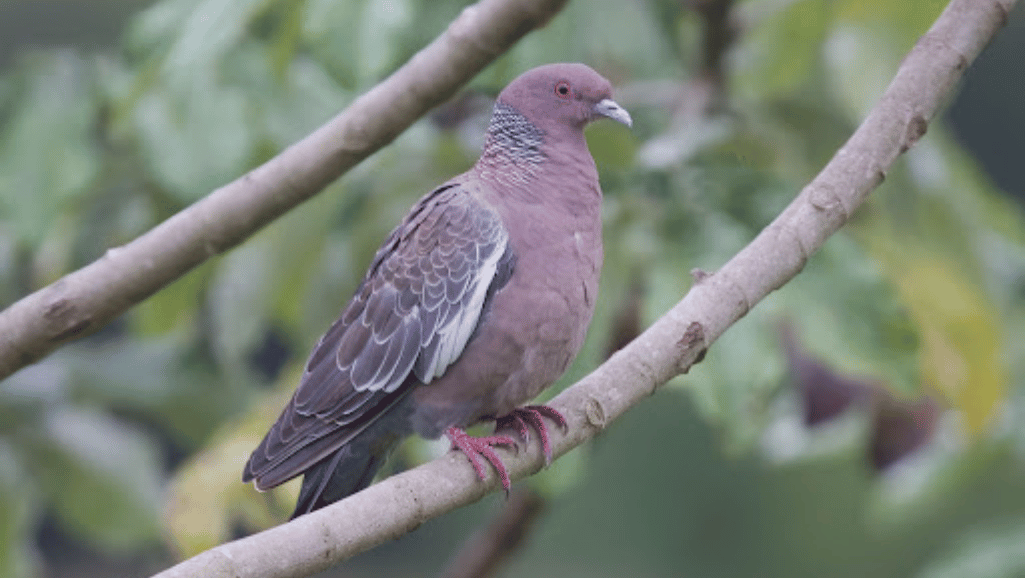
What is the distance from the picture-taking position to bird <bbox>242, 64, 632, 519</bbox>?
205cm

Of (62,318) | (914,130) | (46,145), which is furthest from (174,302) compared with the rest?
(914,130)

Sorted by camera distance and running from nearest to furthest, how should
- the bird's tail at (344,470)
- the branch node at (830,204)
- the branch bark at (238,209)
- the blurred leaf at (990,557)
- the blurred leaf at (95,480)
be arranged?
the branch bark at (238,209), the branch node at (830,204), the bird's tail at (344,470), the blurred leaf at (95,480), the blurred leaf at (990,557)

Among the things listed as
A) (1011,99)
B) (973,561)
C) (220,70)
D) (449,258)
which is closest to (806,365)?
(973,561)

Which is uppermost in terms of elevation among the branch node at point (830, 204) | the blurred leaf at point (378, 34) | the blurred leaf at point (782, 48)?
the blurred leaf at point (782, 48)

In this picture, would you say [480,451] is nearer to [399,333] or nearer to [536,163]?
[399,333]

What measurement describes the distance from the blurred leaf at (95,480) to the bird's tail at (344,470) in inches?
29.9

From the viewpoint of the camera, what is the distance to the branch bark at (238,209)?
186 cm

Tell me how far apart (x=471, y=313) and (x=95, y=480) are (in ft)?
3.57

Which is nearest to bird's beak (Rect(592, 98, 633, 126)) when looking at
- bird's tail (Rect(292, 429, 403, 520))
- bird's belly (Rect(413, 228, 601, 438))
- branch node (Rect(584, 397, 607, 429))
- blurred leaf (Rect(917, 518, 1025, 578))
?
bird's belly (Rect(413, 228, 601, 438))

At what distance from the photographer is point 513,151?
7.10ft

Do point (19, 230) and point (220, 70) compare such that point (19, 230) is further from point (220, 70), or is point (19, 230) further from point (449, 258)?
point (449, 258)

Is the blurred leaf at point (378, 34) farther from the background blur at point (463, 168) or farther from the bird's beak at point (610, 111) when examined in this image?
the bird's beak at point (610, 111)

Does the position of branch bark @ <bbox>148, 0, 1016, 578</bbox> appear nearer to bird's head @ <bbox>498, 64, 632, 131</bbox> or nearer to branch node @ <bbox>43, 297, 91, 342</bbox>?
bird's head @ <bbox>498, 64, 632, 131</bbox>

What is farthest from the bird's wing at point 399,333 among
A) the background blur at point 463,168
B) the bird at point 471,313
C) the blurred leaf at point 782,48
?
the blurred leaf at point 782,48
